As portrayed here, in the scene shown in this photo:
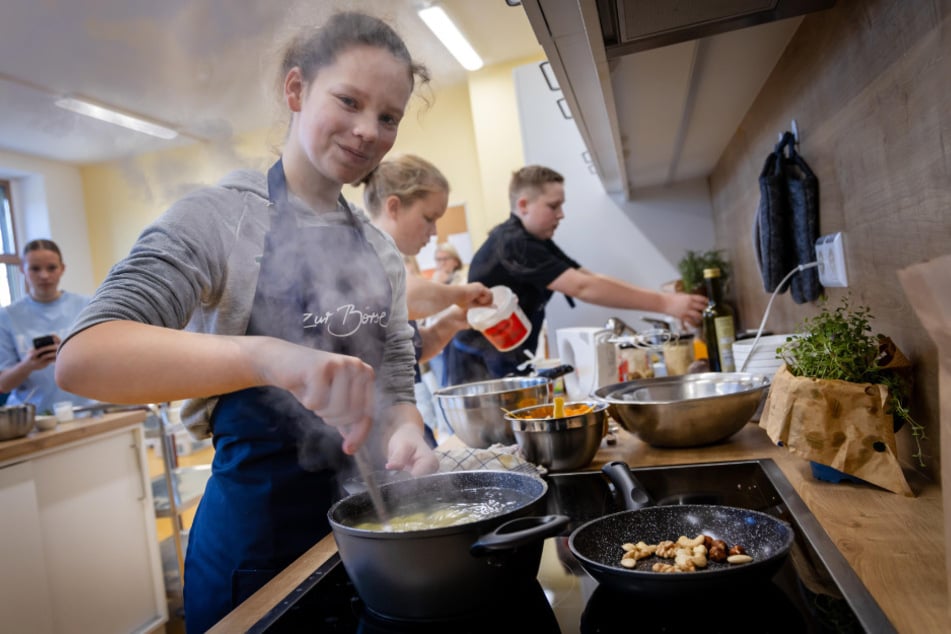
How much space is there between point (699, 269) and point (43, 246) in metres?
3.08

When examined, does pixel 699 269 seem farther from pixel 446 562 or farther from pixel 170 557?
pixel 170 557

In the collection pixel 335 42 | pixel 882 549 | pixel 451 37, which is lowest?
pixel 882 549

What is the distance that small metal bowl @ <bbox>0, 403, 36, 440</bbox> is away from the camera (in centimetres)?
237

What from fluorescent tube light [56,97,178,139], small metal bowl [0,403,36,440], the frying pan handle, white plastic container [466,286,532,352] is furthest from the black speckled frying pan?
small metal bowl [0,403,36,440]

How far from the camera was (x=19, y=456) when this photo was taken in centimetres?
229

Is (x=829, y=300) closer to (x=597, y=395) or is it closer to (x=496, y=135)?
(x=597, y=395)

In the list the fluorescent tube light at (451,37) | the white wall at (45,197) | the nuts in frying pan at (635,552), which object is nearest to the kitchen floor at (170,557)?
the white wall at (45,197)

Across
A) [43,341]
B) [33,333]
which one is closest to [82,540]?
[43,341]

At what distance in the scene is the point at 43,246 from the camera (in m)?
3.10

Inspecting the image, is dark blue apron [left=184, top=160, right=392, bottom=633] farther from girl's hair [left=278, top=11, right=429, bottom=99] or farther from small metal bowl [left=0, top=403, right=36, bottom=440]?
small metal bowl [left=0, top=403, right=36, bottom=440]

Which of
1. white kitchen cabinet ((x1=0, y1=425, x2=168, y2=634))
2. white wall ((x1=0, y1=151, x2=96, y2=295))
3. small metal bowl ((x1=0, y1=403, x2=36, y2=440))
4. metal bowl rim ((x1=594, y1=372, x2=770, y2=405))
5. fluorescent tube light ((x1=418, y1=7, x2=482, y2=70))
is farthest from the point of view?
fluorescent tube light ((x1=418, y1=7, x2=482, y2=70))

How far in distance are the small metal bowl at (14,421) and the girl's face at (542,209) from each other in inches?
80.0

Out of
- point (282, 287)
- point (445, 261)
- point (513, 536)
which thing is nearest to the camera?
point (513, 536)

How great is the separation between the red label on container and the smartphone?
2.19 meters
